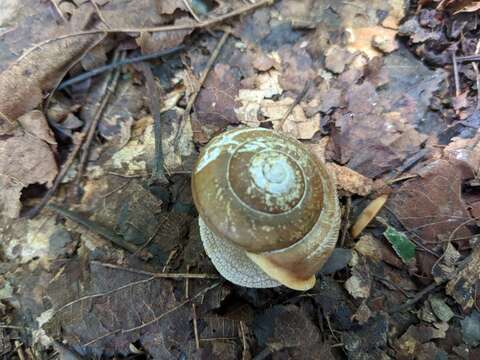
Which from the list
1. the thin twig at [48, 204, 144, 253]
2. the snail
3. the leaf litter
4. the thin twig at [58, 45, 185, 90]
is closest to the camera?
the snail

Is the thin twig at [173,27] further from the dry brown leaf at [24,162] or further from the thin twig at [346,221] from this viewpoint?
the thin twig at [346,221]

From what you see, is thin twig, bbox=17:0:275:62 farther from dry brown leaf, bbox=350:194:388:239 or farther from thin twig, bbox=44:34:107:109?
dry brown leaf, bbox=350:194:388:239

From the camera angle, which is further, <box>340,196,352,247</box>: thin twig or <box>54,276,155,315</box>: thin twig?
<box>340,196,352,247</box>: thin twig

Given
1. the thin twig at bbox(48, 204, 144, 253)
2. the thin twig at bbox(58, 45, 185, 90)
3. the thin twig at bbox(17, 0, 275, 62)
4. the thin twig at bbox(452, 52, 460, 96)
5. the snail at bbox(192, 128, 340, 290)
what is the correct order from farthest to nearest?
1. the thin twig at bbox(452, 52, 460, 96)
2. the thin twig at bbox(58, 45, 185, 90)
3. the thin twig at bbox(17, 0, 275, 62)
4. the thin twig at bbox(48, 204, 144, 253)
5. the snail at bbox(192, 128, 340, 290)

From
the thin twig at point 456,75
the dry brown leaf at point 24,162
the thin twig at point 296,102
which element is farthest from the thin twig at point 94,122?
the thin twig at point 456,75

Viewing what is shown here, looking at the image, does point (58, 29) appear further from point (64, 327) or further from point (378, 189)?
point (378, 189)

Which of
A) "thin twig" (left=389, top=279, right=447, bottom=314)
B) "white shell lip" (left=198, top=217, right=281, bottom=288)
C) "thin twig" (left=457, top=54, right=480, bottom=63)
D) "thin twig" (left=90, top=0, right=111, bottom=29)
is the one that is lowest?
"thin twig" (left=389, top=279, right=447, bottom=314)

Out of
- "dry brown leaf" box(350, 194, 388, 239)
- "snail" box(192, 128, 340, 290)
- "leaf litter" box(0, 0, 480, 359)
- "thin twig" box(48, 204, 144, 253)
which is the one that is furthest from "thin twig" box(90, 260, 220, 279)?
"dry brown leaf" box(350, 194, 388, 239)

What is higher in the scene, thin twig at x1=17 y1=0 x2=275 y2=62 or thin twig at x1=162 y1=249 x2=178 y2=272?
thin twig at x1=17 y1=0 x2=275 y2=62
